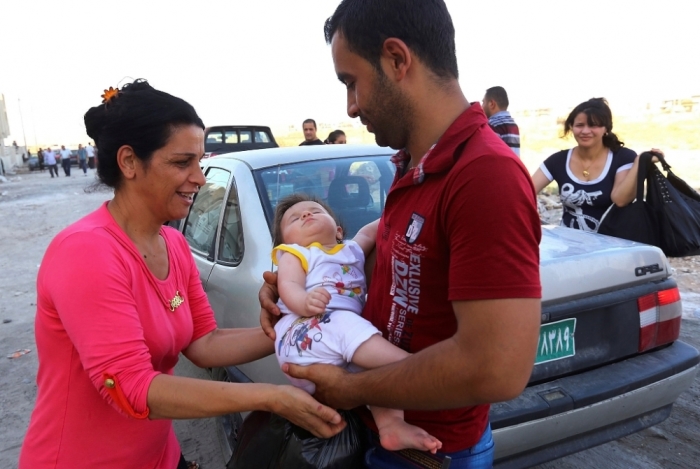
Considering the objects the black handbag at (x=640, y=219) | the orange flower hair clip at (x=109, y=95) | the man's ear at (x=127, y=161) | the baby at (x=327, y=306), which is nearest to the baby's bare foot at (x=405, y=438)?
the baby at (x=327, y=306)

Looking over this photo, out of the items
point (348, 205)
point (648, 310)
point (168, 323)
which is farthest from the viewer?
point (348, 205)

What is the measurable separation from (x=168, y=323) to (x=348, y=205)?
1.71 m

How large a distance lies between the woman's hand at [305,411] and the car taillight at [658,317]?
1869 millimetres

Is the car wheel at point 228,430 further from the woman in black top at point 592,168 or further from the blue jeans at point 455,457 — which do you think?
the woman in black top at point 592,168

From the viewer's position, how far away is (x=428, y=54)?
1268mm

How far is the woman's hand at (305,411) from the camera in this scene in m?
1.42

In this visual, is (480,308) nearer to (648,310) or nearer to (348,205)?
(648,310)

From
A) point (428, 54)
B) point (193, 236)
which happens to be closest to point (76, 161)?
point (193, 236)

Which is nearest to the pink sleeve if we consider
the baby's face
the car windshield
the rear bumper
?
the baby's face

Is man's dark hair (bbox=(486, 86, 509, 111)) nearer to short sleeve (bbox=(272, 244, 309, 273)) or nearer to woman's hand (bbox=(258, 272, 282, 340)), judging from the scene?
short sleeve (bbox=(272, 244, 309, 273))

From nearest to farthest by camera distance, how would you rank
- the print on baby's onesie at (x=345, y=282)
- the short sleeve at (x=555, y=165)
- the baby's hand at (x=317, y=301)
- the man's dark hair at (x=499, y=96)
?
the baby's hand at (x=317, y=301) < the print on baby's onesie at (x=345, y=282) < the short sleeve at (x=555, y=165) < the man's dark hair at (x=499, y=96)

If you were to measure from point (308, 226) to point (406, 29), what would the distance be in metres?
1.00

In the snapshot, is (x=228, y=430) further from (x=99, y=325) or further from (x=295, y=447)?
(x=99, y=325)

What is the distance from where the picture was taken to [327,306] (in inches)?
65.7
